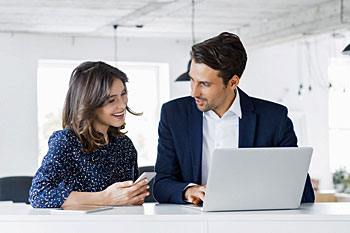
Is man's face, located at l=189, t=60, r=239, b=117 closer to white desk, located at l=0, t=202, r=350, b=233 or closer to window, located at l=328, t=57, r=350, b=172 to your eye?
white desk, located at l=0, t=202, r=350, b=233

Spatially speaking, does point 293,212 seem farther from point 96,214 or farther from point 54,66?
point 54,66

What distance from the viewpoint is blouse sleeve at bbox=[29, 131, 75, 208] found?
2350 mm

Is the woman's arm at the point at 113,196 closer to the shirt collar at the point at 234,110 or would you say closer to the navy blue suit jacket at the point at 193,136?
the navy blue suit jacket at the point at 193,136

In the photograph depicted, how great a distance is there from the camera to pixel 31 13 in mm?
6398

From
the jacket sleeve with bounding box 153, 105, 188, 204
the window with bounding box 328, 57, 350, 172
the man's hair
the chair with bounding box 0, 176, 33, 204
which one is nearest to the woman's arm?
the jacket sleeve with bounding box 153, 105, 188, 204

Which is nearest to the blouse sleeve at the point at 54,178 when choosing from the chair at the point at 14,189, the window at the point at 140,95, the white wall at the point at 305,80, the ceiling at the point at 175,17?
the chair at the point at 14,189

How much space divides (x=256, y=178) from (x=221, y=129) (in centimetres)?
50

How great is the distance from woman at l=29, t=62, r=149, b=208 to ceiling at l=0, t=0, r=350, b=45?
11.0ft

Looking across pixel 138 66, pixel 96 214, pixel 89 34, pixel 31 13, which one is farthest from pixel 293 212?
pixel 138 66

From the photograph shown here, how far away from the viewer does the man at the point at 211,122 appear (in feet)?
8.22

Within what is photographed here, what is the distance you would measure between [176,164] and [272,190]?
1.76 feet

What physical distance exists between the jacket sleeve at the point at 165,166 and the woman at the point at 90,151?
0.29 feet

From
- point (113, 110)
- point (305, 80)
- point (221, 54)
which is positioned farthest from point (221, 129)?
point (305, 80)

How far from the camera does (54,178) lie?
2.42 m
